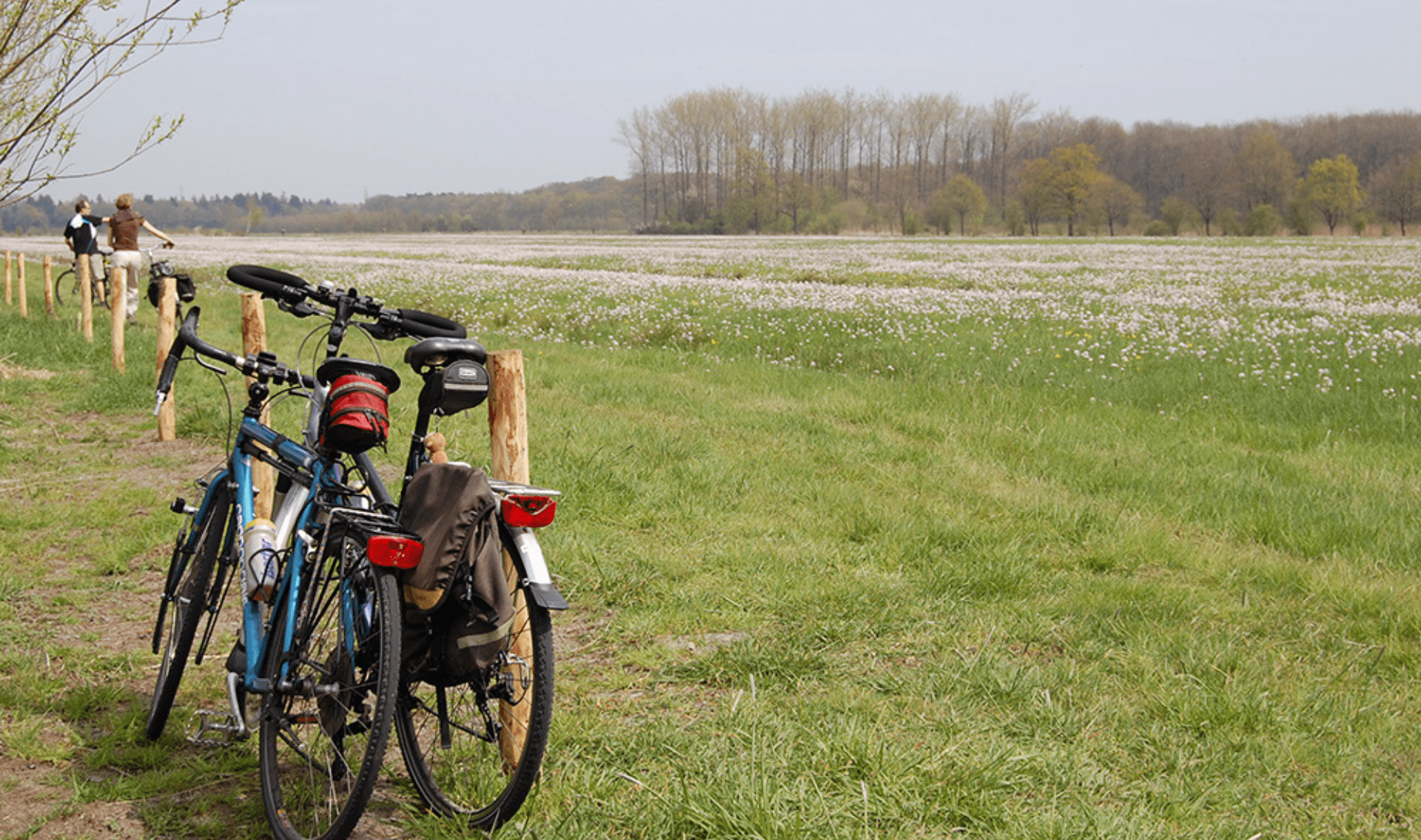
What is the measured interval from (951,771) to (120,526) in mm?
6072

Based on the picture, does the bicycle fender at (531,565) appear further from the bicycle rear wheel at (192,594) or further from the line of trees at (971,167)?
the line of trees at (971,167)

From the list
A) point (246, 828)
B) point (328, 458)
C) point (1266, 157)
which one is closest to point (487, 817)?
point (246, 828)

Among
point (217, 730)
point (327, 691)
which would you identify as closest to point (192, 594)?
point (217, 730)

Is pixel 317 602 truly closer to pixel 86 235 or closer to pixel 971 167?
pixel 86 235

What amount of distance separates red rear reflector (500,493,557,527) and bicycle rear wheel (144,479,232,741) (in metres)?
1.52

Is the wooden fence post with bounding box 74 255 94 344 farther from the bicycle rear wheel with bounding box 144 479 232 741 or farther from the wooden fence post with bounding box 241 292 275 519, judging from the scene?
the bicycle rear wheel with bounding box 144 479 232 741

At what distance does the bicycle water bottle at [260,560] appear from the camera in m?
3.63

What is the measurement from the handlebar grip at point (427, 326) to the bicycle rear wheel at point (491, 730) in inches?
36.7

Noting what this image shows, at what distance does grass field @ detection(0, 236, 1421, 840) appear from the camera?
3691mm

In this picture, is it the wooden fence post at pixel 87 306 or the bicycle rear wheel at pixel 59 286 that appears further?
the bicycle rear wheel at pixel 59 286

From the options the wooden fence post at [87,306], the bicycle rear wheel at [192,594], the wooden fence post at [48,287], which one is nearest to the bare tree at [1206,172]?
the wooden fence post at [48,287]

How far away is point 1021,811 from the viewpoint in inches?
137

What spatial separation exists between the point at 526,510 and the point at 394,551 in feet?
1.42

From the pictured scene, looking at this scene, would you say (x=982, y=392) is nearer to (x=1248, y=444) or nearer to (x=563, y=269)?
(x=1248, y=444)
